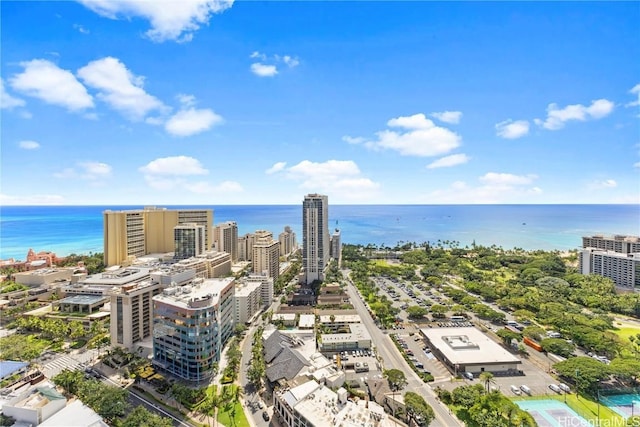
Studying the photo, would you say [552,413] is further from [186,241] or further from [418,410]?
[186,241]

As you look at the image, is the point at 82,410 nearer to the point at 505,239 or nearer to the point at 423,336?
the point at 423,336

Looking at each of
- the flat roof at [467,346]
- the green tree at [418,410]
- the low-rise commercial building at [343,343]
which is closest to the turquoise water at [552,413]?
the flat roof at [467,346]

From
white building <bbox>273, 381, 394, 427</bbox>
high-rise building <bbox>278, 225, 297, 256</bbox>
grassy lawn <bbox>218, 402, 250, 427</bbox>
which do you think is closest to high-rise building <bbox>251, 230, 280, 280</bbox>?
high-rise building <bbox>278, 225, 297, 256</bbox>

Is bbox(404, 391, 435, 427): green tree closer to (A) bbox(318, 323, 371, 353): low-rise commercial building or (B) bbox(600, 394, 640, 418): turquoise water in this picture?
(A) bbox(318, 323, 371, 353): low-rise commercial building

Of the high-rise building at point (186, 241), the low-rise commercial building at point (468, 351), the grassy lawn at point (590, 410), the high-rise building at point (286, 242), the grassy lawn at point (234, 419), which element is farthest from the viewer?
the high-rise building at point (286, 242)

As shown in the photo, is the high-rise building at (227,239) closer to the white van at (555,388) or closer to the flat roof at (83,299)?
the flat roof at (83,299)

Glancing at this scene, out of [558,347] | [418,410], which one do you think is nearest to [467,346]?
[558,347]
